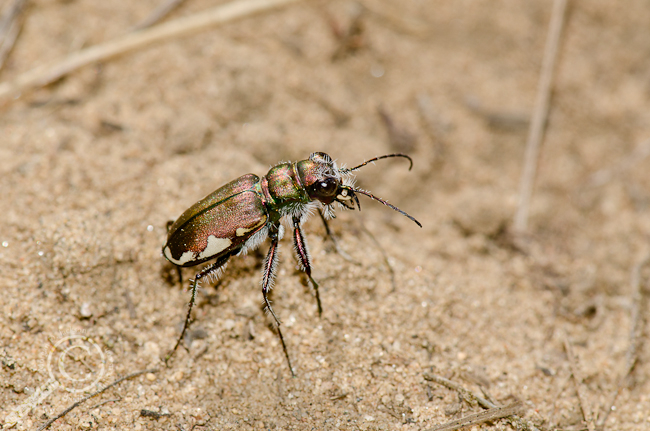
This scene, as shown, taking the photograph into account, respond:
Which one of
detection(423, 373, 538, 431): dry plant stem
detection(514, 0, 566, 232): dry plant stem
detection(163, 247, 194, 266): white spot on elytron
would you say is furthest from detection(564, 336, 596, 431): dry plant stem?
detection(163, 247, 194, 266): white spot on elytron

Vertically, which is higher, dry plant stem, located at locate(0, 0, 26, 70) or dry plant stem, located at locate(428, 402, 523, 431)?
dry plant stem, located at locate(0, 0, 26, 70)

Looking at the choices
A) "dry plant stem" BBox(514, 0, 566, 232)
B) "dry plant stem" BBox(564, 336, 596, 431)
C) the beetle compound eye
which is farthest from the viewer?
"dry plant stem" BBox(514, 0, 566, 232)

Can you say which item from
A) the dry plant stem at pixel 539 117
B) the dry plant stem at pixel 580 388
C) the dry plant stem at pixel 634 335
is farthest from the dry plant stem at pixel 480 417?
the dry plant stem at pixel 539 117

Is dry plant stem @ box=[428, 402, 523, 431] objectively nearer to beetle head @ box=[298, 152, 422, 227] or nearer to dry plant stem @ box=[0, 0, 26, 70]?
beetle head @ box=[298, 152, 422, 227]

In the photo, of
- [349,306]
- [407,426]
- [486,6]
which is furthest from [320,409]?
[486,6]

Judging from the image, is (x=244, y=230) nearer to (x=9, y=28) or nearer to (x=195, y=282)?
(x=195, y=282)

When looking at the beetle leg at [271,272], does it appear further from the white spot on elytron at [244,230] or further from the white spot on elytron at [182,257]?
the white spot on elytron at [182,257]

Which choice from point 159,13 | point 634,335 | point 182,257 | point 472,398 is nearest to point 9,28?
point 159,13
